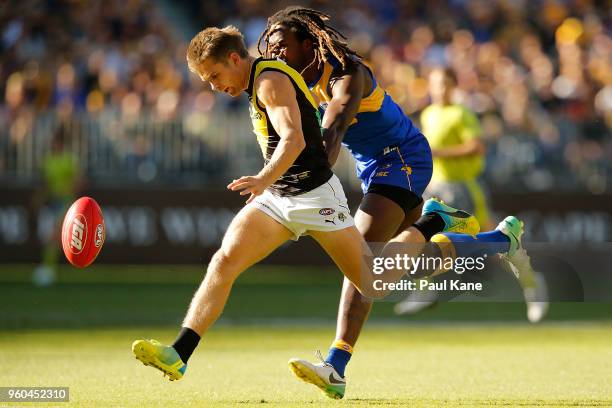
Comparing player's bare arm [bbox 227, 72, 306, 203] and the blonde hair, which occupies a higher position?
the blonde hair

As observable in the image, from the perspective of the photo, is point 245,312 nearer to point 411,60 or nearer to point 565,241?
point 565,241

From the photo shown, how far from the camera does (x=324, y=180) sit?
7.54 metres

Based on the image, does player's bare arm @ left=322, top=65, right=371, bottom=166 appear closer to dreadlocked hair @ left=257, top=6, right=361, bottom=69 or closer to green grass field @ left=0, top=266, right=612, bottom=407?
dreadlocked hair @ left=257, top=6, right=361, bottom=69

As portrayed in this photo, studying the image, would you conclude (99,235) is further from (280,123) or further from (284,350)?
(284,350)

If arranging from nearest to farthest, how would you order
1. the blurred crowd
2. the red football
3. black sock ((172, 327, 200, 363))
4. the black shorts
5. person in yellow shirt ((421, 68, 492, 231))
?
black sock ((172, 327, 200, 363)) < the red football < the black shorts < person in yellow shirt ((421, 68, 492, 231)) < the blurred crowd

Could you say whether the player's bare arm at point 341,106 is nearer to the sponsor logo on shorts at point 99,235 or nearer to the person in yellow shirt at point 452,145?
the sponsor logo on shorts at point 99,235

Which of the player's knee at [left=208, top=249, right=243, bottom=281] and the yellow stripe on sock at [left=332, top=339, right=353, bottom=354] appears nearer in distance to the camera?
the player's knee at [left=208, top=249, right=243, bottom=281]

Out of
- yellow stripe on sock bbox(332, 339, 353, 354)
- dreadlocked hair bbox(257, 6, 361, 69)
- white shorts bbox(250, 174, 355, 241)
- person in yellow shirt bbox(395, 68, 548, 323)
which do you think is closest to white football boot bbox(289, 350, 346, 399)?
yellow stripe on sock bbox(332, 339, 353, 354)

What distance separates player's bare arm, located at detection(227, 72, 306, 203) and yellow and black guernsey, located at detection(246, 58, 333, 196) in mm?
118

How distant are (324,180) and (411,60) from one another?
14.7 metres

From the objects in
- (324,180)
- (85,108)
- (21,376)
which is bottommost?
(85,108)

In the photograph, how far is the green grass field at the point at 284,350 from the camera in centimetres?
789

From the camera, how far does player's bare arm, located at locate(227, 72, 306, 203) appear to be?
6.95 meters

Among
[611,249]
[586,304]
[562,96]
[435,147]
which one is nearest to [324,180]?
[435,147]
